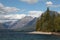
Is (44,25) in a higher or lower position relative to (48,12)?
lower

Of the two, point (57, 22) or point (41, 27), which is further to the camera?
point (41, 27)

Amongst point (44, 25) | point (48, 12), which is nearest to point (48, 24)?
point (44, 25)

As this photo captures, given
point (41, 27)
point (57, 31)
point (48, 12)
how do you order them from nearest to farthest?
point (57, 31) < point (41, 27) < point (48, 12)

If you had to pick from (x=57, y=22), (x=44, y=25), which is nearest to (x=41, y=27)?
(x=44, y=25)

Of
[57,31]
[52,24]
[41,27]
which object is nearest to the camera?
[57,31]

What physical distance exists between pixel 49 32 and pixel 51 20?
10884 mm

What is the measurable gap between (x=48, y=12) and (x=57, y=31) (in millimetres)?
31779

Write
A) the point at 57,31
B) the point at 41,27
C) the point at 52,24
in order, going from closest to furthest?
the point at 57,31 < the point at 52,24 < the point at 41,27

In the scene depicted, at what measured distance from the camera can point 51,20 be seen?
139 meters

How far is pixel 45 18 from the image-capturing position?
14375 centimetres

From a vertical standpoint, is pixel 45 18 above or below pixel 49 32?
above

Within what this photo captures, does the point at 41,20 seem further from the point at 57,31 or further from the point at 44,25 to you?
the point at 57,31

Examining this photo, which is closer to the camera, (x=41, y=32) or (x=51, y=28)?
(x=51, y=28)

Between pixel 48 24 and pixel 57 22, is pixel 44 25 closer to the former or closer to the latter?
pixel 48 24
